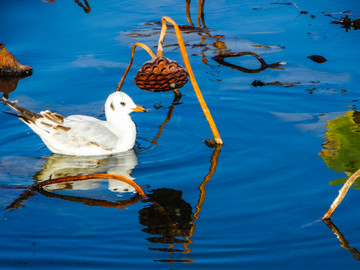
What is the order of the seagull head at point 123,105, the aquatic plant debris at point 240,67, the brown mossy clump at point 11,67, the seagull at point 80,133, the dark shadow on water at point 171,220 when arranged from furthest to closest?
the brown mossy clump at point 11,67 < the aquatic plant debris at point 240,67 < the seagull head at point 123,105 < the seagull at point 80,133 < the dark shadow on water at point 171,220

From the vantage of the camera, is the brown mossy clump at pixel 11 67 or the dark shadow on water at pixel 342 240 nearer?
the dark shadow on water at pixel 342 240

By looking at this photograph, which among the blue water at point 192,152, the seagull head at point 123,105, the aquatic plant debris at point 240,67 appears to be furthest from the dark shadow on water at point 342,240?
the aquatic plant debris at point 240,67

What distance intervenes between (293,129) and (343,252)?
8.57ft

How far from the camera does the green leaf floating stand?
5773mm

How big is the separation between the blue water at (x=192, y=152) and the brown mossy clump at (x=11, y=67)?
0.19 m

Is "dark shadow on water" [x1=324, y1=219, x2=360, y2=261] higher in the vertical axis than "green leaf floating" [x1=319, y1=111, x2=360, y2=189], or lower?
higher

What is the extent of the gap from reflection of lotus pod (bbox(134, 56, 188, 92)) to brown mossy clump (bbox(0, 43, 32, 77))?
9.65 ft

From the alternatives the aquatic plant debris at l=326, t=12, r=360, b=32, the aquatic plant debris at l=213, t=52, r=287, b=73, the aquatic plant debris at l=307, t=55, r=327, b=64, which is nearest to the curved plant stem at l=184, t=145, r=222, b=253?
the aquatic plant debris at l=213, t=52, r=287, b=73

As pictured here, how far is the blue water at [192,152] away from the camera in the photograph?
462 centimetres

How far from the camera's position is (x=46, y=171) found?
635 cm

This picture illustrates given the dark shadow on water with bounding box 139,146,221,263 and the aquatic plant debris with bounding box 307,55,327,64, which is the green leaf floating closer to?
the dark shadow on water with bounding box 139,146,221,263

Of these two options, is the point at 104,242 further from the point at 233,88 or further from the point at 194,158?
the point at 233,88

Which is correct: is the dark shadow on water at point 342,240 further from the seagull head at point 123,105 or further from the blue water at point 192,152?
the seagull head at point 123,105

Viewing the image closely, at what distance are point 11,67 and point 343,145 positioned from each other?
4886 millimetres
